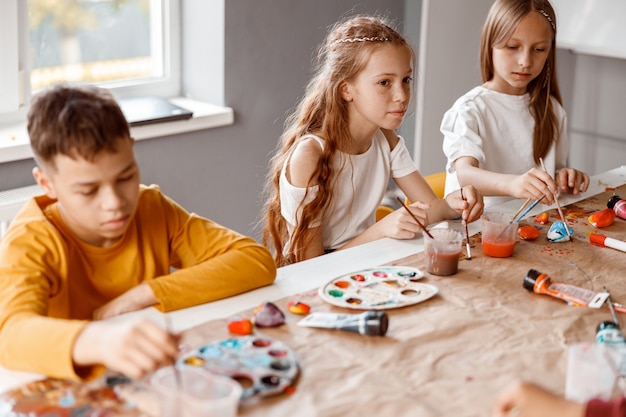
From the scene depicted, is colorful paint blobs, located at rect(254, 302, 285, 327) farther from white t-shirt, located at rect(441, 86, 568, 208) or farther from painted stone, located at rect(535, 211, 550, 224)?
white t-shirt, located at rect(441, 86, 568, 208)

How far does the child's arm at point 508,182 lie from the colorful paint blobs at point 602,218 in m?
0.11

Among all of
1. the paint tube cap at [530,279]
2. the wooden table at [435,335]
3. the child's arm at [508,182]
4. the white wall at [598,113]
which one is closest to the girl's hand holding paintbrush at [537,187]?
the child's arm at [508,182]

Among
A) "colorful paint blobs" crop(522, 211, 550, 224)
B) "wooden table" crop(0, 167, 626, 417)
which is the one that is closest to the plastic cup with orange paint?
"wooden table" crop(0, 167, 626, 417)

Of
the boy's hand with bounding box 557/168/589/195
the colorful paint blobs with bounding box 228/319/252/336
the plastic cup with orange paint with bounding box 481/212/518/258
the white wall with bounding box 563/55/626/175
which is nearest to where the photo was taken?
the colorful paint blobs with bounding box 228/319/252/336

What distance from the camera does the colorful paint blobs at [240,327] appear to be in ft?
4.47

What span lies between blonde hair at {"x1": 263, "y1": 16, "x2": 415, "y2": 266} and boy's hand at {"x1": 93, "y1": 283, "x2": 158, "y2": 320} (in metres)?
0.65

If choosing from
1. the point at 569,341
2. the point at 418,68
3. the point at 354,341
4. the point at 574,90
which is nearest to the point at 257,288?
the point at 354,341

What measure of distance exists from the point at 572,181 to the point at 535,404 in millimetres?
1260

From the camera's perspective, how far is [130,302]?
1.46m

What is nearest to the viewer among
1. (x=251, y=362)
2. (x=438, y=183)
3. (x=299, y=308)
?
(x=251, y=362)

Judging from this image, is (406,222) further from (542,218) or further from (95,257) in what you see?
(95,257)

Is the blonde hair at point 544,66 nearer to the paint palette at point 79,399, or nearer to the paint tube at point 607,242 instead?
the paint tube at point 607,242

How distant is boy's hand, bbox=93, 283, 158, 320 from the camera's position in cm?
145

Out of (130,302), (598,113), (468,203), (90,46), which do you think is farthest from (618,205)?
(598,113)
